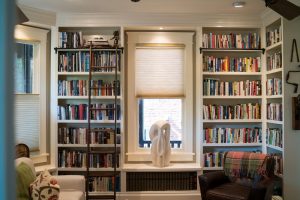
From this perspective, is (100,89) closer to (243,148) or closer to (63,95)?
(63,95)

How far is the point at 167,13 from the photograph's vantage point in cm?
459

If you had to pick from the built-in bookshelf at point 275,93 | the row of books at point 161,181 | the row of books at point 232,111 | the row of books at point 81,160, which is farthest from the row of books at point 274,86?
the row of books at point 81,160

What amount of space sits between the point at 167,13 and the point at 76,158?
2539mm

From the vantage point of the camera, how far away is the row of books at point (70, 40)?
4551 millimetres

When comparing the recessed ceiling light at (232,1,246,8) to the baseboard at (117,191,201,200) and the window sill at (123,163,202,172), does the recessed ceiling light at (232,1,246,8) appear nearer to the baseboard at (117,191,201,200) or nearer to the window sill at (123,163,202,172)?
the window sill at (123,163,202,172)

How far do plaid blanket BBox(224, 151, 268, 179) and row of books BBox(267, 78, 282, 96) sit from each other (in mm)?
910

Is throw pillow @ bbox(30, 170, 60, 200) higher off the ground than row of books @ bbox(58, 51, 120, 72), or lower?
lower

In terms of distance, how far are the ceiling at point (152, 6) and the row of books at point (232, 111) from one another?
1.38 m

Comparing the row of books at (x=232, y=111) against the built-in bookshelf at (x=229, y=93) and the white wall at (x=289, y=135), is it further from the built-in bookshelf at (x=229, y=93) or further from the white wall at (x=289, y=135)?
the white wall at (x=289, y=135)

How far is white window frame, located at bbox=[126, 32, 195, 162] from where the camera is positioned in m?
4.78

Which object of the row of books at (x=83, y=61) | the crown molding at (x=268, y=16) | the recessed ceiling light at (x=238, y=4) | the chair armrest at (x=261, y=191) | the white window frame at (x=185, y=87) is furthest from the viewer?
the white window frame at (x=185, y=87)

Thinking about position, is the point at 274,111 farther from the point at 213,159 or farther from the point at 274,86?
the point at 213,159

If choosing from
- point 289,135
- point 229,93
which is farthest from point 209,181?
point 229,93

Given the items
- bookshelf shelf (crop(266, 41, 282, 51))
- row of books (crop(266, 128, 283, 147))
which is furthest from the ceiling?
row of books (crop(266, 128, 283, 147))
